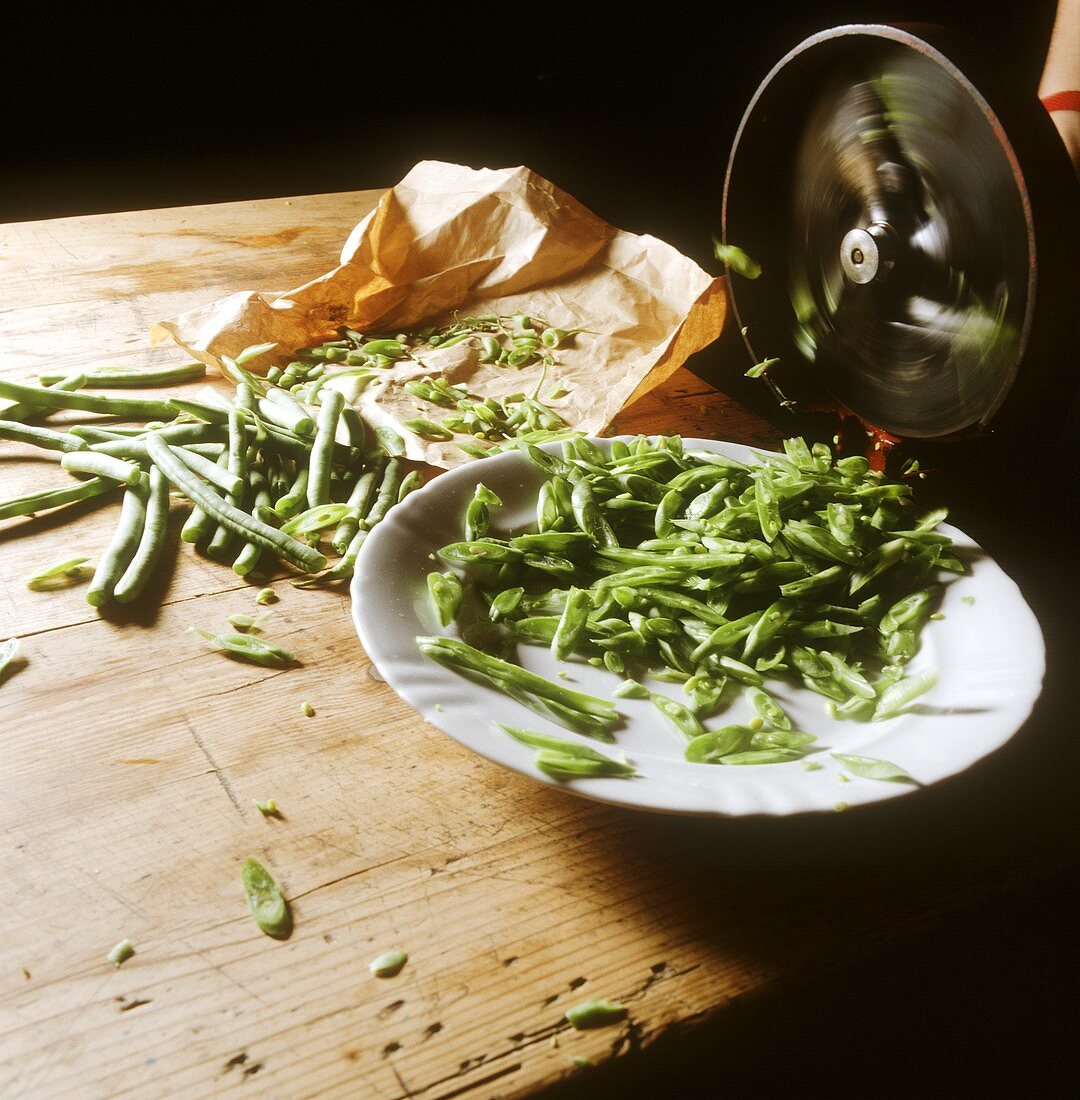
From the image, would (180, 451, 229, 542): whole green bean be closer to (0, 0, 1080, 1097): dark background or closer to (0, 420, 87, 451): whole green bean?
(0, 420, 87, 451): whole green bean

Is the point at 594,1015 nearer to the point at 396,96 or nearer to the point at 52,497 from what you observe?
the point at 52,497

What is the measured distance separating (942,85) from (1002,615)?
0.66 metres

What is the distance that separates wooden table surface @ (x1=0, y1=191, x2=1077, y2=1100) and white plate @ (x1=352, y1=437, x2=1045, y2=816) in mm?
79

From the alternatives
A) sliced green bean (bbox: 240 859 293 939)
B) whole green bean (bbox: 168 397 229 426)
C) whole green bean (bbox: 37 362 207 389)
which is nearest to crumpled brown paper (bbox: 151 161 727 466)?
whole green bean (bbox: 37 362 207 389)

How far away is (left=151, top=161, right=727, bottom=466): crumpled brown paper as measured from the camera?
2.02 metres

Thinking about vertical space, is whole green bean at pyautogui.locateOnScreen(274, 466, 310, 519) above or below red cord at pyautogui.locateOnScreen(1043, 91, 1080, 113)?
below

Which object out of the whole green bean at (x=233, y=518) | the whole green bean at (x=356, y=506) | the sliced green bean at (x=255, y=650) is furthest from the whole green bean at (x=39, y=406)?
the sliced green bean at (x=255, y=650)

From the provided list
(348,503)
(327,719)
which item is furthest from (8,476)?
(327,719)

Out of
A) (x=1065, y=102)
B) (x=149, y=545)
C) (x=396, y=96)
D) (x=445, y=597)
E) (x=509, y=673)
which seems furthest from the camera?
(x=396, y=96)

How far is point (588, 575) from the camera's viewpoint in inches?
56.2

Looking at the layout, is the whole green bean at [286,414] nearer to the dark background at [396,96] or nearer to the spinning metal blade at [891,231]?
the spinning metal blade at [891,231]

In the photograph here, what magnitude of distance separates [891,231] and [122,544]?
1.17 metres

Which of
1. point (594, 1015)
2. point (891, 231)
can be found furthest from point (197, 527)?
point (891, 231)

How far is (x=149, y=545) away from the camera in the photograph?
1.50 m
